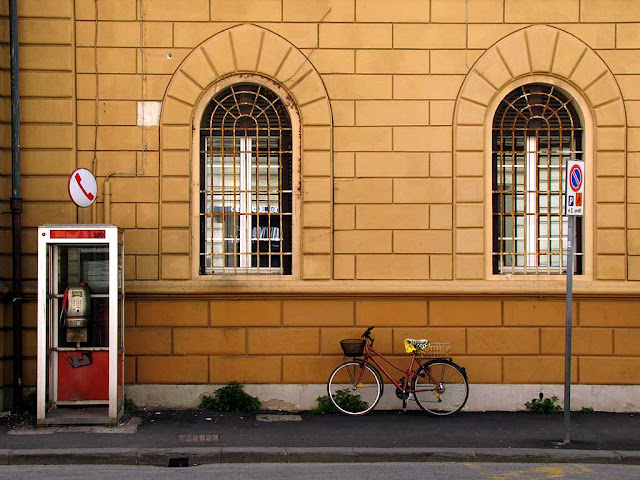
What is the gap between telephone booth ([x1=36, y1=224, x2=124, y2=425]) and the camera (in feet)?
29.5

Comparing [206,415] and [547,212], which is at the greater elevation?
[547,212]

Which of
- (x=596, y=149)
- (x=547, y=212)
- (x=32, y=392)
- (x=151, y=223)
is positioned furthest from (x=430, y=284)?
(x=32, y=392)

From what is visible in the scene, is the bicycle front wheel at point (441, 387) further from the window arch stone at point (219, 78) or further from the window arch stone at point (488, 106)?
the window arch stone at point (219, 78)

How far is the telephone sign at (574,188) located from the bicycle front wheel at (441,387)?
256 centimetres

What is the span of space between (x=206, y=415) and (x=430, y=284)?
3.24 meters

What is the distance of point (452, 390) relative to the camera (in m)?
9.79

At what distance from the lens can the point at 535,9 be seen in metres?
10.1

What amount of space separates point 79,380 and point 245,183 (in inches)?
127

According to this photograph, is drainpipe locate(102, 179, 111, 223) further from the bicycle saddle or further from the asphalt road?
the bicycle saddle

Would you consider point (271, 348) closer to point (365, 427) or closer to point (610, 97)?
point (365, 427)

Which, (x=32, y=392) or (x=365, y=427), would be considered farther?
(x=32, y=392)

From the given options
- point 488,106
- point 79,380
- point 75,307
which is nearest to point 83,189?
point 75,307

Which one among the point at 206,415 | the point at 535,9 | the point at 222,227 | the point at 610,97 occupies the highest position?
the point at 535,9

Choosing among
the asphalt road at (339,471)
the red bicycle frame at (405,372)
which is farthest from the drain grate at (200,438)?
the red bicycle frame at (405,372)
